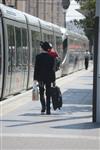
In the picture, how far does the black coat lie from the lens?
15836mm

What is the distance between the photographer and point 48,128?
13305mm

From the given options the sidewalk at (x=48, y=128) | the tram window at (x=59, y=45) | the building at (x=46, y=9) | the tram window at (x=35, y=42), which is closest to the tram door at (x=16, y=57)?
the sidewalk at (x=48, y=128)

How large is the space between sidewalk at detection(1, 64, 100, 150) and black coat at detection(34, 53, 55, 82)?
95 centimetres

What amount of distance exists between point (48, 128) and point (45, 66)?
9.37ft

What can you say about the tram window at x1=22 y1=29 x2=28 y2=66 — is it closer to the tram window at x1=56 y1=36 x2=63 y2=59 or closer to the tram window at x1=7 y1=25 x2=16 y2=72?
the tram window at x1=7 y1=25 x2=16 y2=72

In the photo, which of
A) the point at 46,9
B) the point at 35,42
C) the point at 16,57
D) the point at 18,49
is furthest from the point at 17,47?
the point at 46,9

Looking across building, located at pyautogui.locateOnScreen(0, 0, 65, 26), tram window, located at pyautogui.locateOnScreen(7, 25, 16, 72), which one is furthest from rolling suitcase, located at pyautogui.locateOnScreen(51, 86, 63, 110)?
building, located at pyautogui.locateOnScreen(0, 0, 65, 26)

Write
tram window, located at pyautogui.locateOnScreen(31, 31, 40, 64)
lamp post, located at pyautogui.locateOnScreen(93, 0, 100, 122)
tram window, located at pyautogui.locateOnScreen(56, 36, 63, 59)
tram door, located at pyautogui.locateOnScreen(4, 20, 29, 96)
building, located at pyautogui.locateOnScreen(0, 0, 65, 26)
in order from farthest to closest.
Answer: building, located at pyautogui.locateOnScreen(0, 0, 65, 26), tram window, located at pyautogui.locateOnScreen(56, 36, 63, 59), tram window, located at pyautogui.locateOnScreen(31, 31, 40, 64), tram door, located at pyautogui.locateOnScreen(4, 20, 29, 96), lamp post, located at pyautogui.locateOnScreen(93, 0, 100, 122)

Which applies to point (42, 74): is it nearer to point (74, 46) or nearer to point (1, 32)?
point (1, 32)

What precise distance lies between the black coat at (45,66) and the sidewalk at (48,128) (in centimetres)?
95

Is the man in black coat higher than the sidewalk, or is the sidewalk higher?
the man in black coat

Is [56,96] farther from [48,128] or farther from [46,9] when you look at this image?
[46,9]

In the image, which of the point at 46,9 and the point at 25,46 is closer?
the point at 25,46

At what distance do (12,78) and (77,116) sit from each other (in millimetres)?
4805
